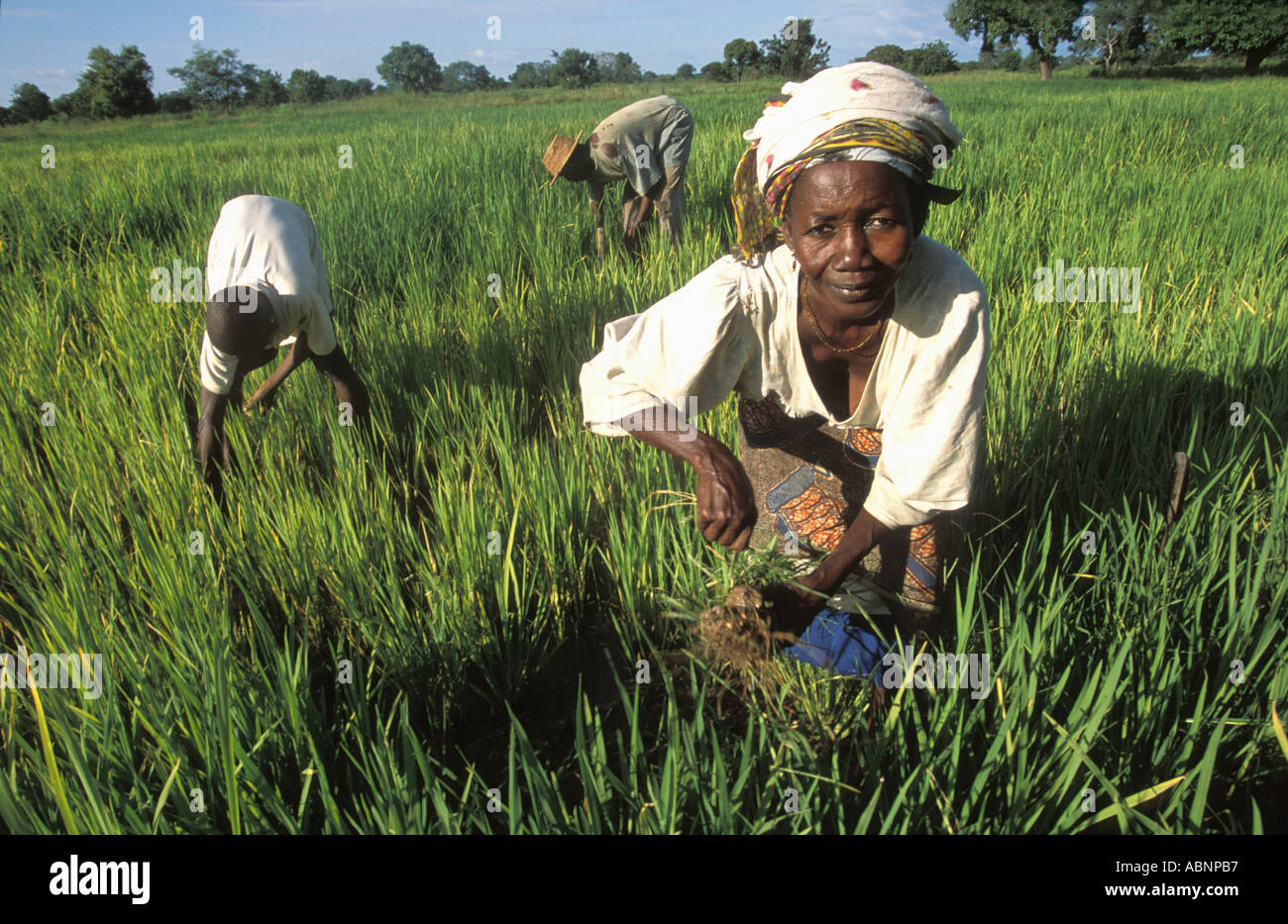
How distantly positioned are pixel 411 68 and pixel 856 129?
42.1m

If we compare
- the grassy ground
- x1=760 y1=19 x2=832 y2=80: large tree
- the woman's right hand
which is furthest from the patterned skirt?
x1=760 y1=19 x2=832 y2=80: large tree

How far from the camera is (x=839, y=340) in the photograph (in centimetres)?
133

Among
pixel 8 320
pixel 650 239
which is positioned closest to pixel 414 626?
pixel 650 239

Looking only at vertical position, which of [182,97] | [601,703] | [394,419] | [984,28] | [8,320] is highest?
[984,28]

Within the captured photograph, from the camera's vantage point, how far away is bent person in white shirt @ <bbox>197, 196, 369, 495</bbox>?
1.91 m

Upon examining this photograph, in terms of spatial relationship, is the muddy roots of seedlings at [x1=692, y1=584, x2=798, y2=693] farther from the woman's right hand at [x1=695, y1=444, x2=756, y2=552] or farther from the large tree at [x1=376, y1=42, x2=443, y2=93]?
the large tree at [x1=376, y1=42, x2=443, y2=93]

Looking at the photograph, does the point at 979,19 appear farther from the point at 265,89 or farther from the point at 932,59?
the point at 265,89

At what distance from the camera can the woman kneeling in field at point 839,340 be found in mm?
1101

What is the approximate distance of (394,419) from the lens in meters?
2.46

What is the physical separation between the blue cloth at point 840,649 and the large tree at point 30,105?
34.4m

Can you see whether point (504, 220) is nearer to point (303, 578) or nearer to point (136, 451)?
point (136, 451)

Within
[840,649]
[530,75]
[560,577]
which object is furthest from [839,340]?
[530,75]

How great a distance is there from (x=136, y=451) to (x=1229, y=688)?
2.62 metres

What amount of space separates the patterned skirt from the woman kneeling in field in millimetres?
12
